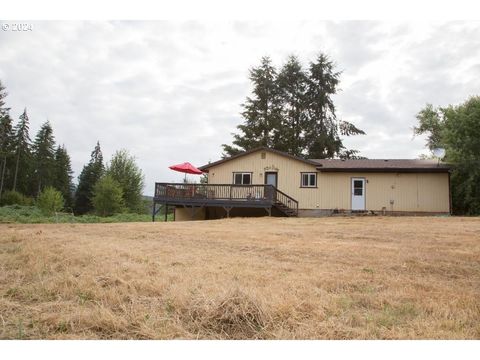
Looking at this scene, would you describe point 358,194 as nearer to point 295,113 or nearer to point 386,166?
point 386,166

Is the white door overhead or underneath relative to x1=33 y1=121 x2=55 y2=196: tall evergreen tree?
underneath

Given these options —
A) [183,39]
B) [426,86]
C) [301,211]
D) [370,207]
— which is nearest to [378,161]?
[370,207]

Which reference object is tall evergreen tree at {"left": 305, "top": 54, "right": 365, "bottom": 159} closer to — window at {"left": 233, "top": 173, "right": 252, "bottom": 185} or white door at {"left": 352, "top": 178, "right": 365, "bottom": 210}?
white door at {"left": 352, "top": 178, "right": 365, "bottom": 210}

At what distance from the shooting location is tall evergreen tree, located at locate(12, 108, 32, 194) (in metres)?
39.2

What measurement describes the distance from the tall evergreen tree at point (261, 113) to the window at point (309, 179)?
497 inches

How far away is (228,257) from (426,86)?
15.8ft

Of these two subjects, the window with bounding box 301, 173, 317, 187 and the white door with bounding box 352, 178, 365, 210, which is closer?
the white door with bounding box 352, 178, 365, 210

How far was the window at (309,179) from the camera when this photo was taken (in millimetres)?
19844

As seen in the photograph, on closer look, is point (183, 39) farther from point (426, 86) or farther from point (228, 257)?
point (426, 86)

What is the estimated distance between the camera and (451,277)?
4812 millimetres

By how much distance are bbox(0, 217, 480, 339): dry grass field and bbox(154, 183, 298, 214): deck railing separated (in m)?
11.3

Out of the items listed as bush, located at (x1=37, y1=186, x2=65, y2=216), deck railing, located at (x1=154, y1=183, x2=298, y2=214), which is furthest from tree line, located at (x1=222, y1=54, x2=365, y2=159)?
bush, located at (x1=37, y1=186, x2=65, y2=216)

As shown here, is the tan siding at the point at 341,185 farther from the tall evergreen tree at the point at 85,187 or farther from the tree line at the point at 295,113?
the tall evergreen tree at the point at 85,187

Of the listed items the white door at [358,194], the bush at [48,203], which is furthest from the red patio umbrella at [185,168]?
the white door at [358,194]
